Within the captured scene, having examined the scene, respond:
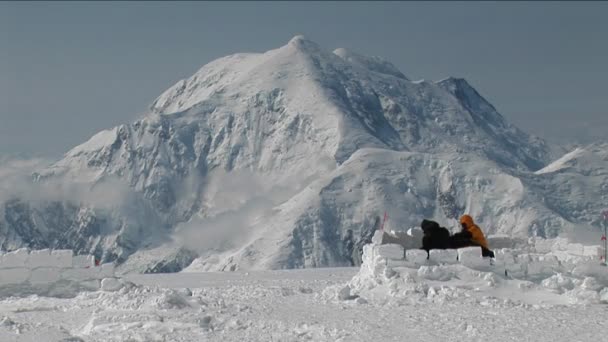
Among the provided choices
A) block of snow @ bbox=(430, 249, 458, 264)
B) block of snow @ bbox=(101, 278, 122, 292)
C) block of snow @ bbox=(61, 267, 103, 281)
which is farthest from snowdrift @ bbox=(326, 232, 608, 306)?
block of snow @ bbox=(61, 267, 103, 281)

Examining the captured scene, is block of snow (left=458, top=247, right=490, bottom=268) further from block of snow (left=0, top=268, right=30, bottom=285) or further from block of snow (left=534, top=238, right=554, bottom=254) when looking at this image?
block of snow (left=0, top=268, right=30, bottom=285)

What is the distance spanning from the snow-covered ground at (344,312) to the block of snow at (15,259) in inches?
72.8

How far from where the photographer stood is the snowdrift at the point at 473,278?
869 inches

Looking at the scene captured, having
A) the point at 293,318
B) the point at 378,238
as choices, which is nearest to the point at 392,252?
the point at 378,238

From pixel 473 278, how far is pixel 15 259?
13.1 metres

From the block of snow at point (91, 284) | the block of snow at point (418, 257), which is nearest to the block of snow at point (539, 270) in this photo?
the block of snow at point (418, 257)

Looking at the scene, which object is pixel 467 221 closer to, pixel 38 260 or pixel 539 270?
pixel 539 270

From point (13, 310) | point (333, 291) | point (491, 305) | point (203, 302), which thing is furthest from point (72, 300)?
point (491, 305)

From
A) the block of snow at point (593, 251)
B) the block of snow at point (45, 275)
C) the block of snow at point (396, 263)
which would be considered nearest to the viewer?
the block of snow at point (396, 263)

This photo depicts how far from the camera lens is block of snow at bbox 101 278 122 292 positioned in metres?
26.1

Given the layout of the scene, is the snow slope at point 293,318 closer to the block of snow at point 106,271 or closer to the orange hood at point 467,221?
the block of snow at point 106,271

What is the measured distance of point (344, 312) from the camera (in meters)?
21.6

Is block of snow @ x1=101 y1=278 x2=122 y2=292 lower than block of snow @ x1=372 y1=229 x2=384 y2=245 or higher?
lower


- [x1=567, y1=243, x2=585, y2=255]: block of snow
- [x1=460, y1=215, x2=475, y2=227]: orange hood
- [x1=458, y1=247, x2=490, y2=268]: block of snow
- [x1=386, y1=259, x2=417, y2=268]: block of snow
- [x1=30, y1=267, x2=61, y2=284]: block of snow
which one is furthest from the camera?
[x1=567, y1=243, x2=585, y2=255]: block of snow
